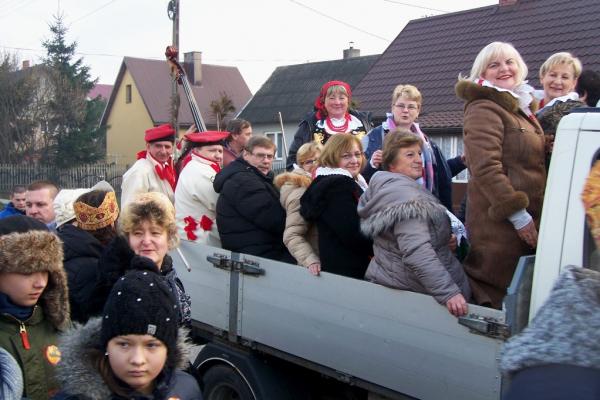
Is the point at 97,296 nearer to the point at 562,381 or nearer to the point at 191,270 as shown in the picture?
the point at 191,270

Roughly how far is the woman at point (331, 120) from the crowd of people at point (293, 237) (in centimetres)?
85

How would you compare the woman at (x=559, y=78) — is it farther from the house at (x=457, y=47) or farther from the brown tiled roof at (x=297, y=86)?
the brown tiled roof at (x=297, y=86)

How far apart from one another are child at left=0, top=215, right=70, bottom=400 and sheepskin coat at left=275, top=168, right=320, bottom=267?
1394 mm

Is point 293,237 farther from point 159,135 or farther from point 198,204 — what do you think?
point 159,135

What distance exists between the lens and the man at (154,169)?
5.76 meters

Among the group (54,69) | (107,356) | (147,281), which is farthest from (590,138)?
(54,69)

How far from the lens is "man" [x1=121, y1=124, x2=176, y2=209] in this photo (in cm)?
576

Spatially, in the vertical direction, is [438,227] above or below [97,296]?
above

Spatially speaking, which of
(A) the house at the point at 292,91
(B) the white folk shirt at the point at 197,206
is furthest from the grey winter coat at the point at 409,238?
(A) the house at the point at 292,91

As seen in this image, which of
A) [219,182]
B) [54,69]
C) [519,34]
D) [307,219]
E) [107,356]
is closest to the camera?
[107,356]

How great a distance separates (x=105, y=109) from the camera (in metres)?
47.1

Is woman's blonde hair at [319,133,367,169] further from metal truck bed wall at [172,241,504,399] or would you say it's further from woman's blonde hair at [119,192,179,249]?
woman's blonde hair at [119,192,179,249]

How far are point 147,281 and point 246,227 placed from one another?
1.91m

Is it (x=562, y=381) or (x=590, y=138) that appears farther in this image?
(x=590, y=138)
